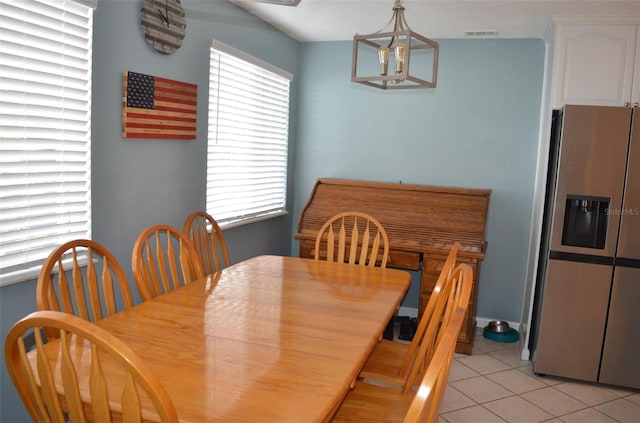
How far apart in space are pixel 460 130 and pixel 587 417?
2.21 metres

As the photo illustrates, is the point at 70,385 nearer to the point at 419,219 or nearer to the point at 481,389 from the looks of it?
the point at 481,389

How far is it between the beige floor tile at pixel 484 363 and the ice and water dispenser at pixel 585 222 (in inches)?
35.2

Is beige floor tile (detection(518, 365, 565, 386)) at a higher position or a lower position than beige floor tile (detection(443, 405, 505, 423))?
higher

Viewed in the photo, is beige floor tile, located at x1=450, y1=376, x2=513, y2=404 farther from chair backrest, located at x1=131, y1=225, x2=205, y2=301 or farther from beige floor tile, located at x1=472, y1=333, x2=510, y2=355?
chair backrest, located at x1=131, y1=225, x2=205, y2=301

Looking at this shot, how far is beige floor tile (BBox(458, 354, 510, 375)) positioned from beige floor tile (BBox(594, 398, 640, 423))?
0.61m

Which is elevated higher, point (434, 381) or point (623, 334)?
point (434, 381)

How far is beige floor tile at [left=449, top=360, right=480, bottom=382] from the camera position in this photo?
10.4ft

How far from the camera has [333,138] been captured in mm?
4461

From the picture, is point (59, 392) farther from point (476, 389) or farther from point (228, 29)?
point (228, 29)

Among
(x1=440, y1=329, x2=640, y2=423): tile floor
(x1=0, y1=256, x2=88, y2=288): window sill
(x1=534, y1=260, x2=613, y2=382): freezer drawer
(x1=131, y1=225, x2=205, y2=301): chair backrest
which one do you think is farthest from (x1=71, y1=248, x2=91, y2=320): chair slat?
(x1=534, y1=260, x2=613, y2=382): freezer drawer

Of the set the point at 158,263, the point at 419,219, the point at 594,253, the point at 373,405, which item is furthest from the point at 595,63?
the point at 158,263

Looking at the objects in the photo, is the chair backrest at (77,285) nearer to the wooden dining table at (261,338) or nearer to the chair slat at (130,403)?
the wooden dining table at (261,338)

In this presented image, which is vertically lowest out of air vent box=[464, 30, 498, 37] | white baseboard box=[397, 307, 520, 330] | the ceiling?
white baseboard box=[397, 307, 520, 330]

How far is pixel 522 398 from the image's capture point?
293 cm
